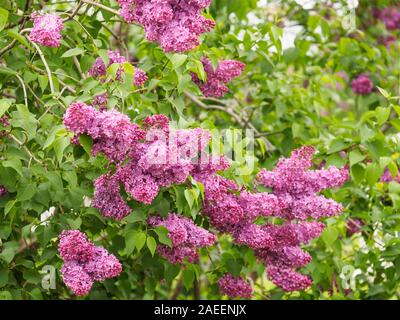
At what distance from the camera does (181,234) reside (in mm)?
2496

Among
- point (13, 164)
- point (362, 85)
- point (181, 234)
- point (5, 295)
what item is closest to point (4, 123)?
point (13, 164)

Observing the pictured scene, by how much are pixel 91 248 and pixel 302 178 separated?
0.81 metres

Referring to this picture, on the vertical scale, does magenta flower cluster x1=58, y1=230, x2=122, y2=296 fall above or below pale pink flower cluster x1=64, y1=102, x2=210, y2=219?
below

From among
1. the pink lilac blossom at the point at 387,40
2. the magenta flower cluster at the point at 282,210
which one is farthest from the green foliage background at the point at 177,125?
the pink lilac blossom at the point at 387,40

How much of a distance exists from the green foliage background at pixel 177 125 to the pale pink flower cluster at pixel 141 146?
0.07 m

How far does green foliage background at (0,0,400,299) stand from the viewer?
2.66 meters

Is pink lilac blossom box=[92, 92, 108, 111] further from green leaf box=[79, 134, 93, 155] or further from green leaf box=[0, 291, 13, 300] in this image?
green leaf box=[0, 291, 13, 300]

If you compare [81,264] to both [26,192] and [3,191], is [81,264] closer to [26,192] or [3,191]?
[26,192]

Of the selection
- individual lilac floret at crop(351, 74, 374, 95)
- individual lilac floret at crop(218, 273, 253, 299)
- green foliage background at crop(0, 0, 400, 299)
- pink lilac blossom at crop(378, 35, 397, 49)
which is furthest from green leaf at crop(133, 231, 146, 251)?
pink lilac blossom at crop(378, 35, 397, 49)

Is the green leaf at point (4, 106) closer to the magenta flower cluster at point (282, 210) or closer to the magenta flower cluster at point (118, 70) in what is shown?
the magenta flower cluster at point (118, 70)

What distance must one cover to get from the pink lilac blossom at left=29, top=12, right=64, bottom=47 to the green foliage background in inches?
4.6

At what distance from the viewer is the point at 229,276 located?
3.12m

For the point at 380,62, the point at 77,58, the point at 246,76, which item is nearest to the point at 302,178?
the point at 77,58

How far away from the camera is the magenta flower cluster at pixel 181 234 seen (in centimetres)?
251
